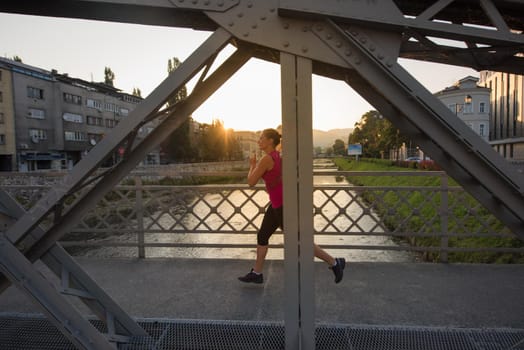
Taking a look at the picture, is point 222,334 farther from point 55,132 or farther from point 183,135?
point 55,132

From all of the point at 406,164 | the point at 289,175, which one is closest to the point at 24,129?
the point at 406,164

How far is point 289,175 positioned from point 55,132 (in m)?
53.3

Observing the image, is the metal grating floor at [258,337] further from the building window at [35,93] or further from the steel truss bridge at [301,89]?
the building window at [35,93]

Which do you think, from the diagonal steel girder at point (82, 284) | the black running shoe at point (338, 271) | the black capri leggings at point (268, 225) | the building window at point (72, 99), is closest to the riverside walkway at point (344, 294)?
the black running shoe at point (338, 271)

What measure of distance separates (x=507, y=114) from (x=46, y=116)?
66.0 metres

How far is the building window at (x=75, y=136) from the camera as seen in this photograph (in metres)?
48.6

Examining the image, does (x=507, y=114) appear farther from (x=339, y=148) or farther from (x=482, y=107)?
(x=339, y=148)

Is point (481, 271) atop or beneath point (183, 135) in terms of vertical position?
beneath

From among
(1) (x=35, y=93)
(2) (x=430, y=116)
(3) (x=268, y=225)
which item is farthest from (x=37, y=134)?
(2) (x=430, y=116)

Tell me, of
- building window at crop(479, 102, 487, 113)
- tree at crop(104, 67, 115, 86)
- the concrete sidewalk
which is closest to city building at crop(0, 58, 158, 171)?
tree at crop(104, 67, 115, 86)

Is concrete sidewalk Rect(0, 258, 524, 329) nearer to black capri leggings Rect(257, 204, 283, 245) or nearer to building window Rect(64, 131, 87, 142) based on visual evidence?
black capri leggings Rect(257, 204, 283, 245)

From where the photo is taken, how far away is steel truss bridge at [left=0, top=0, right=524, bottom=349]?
215cm

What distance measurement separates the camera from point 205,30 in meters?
2.55

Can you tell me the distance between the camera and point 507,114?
4922 cm
